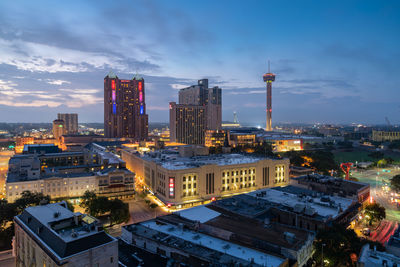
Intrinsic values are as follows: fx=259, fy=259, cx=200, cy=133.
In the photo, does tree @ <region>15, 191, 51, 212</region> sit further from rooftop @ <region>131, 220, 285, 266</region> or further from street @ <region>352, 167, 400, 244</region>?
street @ <region>352, 167, 400, 244</region>

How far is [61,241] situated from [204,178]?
59036mm

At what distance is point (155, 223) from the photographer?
153 ft

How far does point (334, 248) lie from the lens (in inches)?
1574

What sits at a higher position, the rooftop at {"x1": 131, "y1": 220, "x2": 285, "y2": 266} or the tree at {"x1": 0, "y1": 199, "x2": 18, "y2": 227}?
the rooftop at {"x1": 131, "y1": 220, "x2": 285, "y2": 266}

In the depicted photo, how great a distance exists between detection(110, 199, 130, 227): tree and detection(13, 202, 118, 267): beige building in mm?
24464

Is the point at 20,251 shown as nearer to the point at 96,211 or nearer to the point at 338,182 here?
the point at 96,211

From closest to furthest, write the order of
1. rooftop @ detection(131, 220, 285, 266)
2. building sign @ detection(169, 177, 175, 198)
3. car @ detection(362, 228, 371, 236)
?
rooftop @ detection(131, 220, 285, 266) < car @ detection(362, 228, 371, 236) < building sign @ detection(169, 177, 175, 198)

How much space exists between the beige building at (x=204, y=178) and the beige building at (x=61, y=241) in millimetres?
42734

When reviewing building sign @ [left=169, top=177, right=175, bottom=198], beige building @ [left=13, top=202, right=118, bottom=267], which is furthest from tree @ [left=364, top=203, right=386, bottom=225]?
beige building @ [left=13, top=202, right=118, bottom=267]

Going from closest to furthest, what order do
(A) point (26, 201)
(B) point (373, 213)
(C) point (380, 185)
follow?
(A) point (26, 201) → (B) point (373, 213) → (C) point (380, 185)

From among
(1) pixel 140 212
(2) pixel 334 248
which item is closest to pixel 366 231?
(2) pixel 334 248

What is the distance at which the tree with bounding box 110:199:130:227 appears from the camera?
63109mm

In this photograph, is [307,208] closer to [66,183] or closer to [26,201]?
[26,201]

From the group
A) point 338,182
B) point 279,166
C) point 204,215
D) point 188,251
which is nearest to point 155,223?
point 204,215
